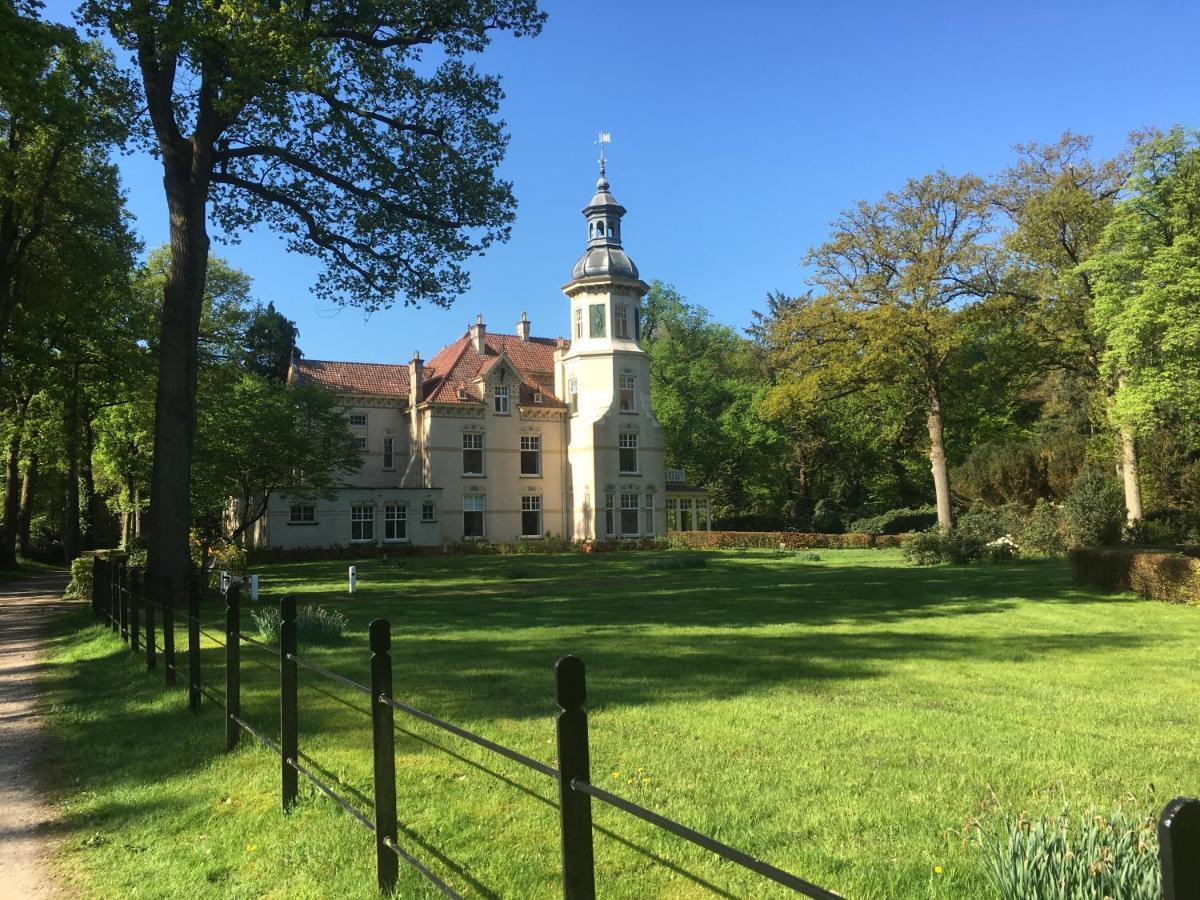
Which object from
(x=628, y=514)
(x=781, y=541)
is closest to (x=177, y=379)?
(x=628, y=514)

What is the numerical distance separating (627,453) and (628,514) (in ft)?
11.5

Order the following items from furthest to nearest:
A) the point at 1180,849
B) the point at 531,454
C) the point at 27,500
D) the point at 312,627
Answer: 1. the point at 531,454
2. the point at 27,500
3. the point at 312,627
4. the point at 1180,849

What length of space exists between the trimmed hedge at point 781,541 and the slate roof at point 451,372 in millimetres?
→ 11222

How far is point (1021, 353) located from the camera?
3581 cm

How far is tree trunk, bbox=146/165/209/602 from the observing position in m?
17.8

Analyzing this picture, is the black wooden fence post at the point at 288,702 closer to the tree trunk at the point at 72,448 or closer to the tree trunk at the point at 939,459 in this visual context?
the tree trunk at the point at 72,448

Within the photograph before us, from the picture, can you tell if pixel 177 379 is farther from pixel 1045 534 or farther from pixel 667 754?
pixel 1045 534

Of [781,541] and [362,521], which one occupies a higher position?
[362,521]

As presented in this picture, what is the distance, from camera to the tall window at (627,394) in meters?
50.7

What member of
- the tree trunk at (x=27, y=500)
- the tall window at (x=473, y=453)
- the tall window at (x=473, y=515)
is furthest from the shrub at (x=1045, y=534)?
the tree trunk at (x=27, y=500)

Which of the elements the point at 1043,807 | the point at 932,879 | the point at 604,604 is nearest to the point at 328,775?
the point at 932,879

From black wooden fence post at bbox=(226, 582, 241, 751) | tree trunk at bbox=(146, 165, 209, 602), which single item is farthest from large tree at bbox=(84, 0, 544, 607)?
black wooden fence post at bbox=(226, 582, 241, 751)

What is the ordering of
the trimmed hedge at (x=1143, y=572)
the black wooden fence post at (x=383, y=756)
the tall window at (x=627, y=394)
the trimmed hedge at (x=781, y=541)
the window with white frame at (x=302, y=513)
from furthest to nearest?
1. the tall window at (x=627, y=394)
2. the trimmed hedge at (x=781, y=541)
3. the window with white frame at (x=302, y=513)
4. the trimmed hedge at (x=1143, y=572)
5. the black wooden fence post at (x=383, y=756)

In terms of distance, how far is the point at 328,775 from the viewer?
21.0ft
